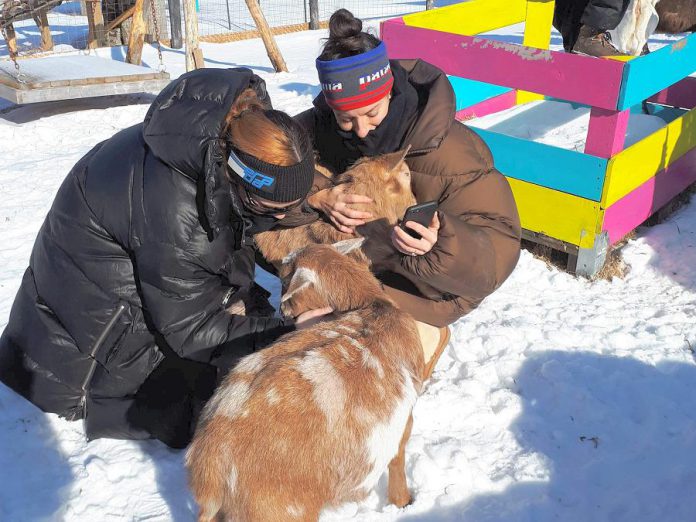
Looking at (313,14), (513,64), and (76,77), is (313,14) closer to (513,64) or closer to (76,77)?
(76,77)

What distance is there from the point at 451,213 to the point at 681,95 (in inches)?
199

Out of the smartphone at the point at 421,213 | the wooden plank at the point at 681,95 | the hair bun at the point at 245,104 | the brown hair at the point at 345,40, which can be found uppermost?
the brown hair at the point at 345,40

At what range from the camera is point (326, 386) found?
2527mm

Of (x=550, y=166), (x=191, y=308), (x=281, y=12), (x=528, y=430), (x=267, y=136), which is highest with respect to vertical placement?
(x=267, y=136)

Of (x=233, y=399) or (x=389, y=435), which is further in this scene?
(x=389, y=435)

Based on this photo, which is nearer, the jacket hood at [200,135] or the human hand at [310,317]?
the jacket hood at [200,135]

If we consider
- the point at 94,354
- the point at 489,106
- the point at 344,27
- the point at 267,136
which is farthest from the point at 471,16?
the point at 94,354

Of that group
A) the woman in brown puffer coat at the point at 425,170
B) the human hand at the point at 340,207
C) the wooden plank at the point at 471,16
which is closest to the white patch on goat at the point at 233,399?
the woman in brown puffer coat at the point at 425,170

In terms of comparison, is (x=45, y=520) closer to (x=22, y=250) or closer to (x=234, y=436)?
(x=234, y=436)

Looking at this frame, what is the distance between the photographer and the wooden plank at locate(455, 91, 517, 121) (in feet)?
23.3

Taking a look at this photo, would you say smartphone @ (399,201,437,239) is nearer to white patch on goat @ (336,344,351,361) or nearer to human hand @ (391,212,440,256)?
human hand @ (391,212,440,256)

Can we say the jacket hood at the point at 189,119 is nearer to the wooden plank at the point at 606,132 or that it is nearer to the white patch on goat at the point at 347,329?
the white patch on goat at the point at 347,329

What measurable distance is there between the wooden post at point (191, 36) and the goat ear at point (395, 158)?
261 inches

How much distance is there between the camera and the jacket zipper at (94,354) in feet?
10.8
